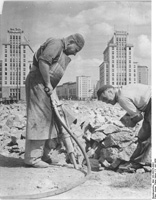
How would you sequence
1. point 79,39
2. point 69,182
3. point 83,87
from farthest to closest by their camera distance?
1. point 83,87
2. point 79,39
3. point 69,182

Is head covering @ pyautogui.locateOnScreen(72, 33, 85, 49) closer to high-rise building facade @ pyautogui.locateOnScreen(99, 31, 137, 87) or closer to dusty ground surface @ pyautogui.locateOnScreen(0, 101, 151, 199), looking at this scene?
high-rise building facade @ pyautogui.locateOnScreen(99, 31, 137, 87)

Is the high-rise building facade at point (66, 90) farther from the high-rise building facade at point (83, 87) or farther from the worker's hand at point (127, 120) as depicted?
the worker's hand at point (127, 120)

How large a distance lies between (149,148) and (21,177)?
153 cm

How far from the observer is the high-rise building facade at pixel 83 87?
138 inches

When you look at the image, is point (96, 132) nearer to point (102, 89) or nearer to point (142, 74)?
point (102, 89)

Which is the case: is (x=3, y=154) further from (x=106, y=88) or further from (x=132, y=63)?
(x=132, y=63)

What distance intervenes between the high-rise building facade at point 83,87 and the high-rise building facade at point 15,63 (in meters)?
0.64

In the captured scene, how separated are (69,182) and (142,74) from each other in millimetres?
1560

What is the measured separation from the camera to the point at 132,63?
361 centimetres

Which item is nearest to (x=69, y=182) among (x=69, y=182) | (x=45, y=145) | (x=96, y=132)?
(x=69, y=182)

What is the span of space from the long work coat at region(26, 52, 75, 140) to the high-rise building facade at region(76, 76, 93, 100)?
32 centimetres

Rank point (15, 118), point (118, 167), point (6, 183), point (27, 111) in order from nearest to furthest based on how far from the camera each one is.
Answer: point (6, 183)
point (27, 111)
point (118, 167)
point (15, 118)

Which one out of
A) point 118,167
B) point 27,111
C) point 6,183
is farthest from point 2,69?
point 118,167

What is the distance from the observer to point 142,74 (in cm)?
350
